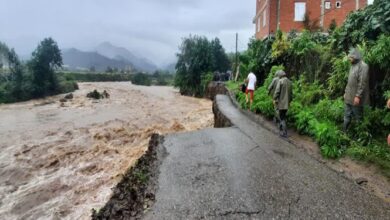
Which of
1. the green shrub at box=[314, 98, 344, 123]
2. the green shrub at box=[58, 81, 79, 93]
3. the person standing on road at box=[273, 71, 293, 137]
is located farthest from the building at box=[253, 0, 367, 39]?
the green shrub at box=[58, 81, 79, 93]

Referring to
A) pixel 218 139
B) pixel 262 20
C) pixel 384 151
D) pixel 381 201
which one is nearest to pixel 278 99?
pixel 218 139

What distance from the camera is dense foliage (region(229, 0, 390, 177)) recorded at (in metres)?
7.77

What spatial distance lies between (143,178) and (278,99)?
Result: 4.79 meters

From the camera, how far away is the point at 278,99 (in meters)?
9.86

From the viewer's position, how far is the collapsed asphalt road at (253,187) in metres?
5.09

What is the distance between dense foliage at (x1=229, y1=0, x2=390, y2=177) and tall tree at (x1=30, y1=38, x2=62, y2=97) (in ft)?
118

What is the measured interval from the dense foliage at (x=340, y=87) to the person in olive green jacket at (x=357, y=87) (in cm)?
38

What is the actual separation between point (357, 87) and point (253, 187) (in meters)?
3.45

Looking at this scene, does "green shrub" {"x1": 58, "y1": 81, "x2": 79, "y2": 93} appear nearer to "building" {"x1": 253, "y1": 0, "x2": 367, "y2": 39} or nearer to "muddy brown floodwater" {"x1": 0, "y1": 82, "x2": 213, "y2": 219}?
"muddy brown floodwater" {"x1": 0, "y1": 82, "x2": 213, "y2": 219}

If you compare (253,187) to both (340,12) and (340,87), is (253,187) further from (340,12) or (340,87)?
(340,12)

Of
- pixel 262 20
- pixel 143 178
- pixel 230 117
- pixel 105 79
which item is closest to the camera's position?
pixel 143 178

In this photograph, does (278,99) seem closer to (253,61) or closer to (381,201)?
(381,201)

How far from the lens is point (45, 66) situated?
46.2 metres

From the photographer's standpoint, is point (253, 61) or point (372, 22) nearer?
point (372, 22)
